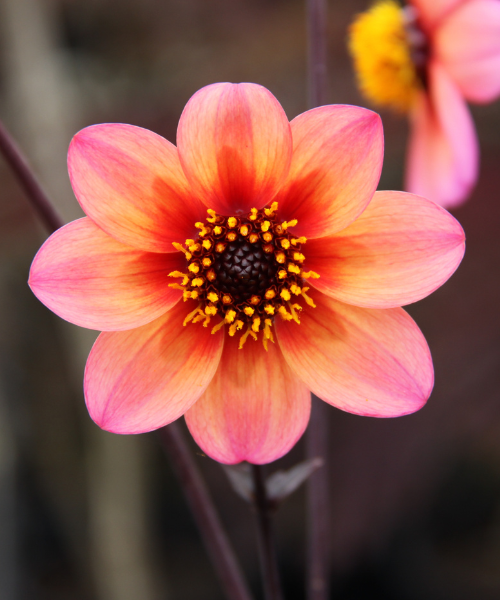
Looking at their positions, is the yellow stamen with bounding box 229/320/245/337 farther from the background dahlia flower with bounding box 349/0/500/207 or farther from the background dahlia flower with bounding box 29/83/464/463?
the background dahlia flower with bounding box 349/0/500/207

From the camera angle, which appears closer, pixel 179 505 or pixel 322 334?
pixel 322 334

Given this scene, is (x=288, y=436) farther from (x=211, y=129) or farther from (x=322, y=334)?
(x=211, y=129)

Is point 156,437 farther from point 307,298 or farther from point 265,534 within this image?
point 307,298

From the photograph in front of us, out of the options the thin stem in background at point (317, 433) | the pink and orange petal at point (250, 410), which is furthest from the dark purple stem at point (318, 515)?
the pink and orange petal at point (250, 410)

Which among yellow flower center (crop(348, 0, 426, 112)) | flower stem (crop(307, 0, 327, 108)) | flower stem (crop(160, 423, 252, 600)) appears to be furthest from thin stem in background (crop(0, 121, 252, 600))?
yellow flower center (crop(348, 0, 426, 112))

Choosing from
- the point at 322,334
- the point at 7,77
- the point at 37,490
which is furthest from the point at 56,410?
the point at 322,334

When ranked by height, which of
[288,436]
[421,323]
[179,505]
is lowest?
[179,505]

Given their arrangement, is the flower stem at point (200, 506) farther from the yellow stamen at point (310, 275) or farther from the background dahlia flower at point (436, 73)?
the background dahlia flower at point (436, 73)
